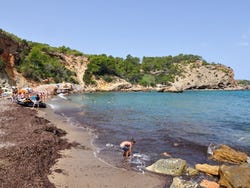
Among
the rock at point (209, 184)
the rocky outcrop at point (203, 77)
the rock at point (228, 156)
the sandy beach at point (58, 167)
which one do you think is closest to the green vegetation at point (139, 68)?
the rocky outcrop at point (203, 77)

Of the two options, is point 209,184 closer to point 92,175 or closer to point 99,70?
point 92,175

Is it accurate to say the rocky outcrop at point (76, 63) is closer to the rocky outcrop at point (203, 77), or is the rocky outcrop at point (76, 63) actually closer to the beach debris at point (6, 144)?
the rocky outcrop at point (203, 77)

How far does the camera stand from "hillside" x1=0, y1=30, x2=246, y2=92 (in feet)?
237

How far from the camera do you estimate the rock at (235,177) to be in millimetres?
10078

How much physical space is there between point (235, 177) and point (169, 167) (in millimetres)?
2758

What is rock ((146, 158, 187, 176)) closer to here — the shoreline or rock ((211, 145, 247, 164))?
the shoreline

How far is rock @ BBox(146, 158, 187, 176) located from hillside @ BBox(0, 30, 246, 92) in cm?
5429

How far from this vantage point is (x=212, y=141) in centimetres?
1969

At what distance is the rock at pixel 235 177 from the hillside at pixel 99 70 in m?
56.8

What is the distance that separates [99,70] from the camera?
348ft

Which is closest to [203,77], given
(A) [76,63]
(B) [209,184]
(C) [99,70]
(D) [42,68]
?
(C) [99,70]

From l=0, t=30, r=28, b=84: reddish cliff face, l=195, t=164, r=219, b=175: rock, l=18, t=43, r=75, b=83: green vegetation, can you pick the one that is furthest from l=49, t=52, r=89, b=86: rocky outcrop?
l=195, t=164, r=219, b=175: rock

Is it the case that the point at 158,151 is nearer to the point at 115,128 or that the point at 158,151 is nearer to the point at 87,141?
the point at 87,141

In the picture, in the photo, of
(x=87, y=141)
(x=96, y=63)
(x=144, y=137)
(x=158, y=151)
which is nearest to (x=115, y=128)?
(x=144, y=137)
